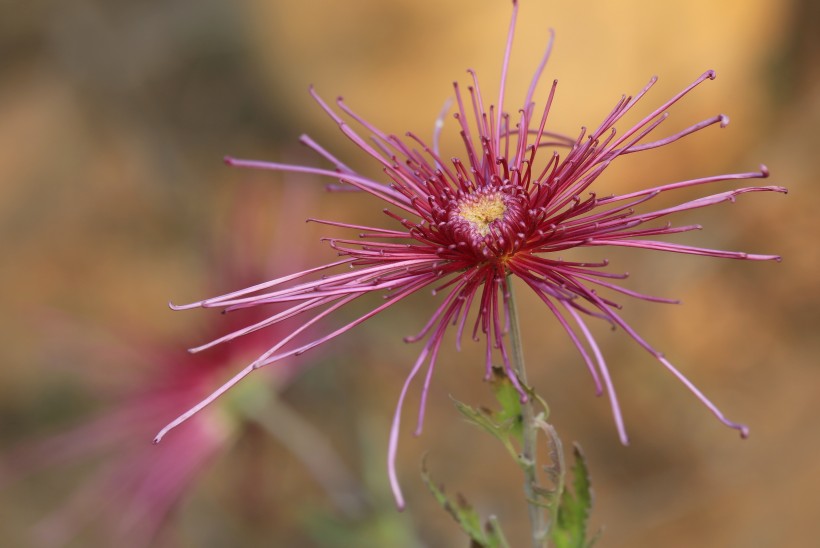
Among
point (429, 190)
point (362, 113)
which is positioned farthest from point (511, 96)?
point (429, 190)

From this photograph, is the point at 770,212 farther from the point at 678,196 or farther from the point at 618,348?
the point at 618,348

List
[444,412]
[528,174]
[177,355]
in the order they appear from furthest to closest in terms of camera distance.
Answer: [444,412], [177,355], [528,174]

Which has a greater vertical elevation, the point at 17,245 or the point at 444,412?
the point at 444,412

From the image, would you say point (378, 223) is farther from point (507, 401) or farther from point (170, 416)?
point (507, 401)

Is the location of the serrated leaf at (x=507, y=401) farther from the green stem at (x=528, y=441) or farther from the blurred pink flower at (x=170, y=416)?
the blurred pink flower at (x=170, y=416)

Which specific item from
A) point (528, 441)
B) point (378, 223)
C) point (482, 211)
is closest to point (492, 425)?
point (528, 441)

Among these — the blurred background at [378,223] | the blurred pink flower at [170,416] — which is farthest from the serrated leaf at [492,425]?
the blurred background at [378,223]
